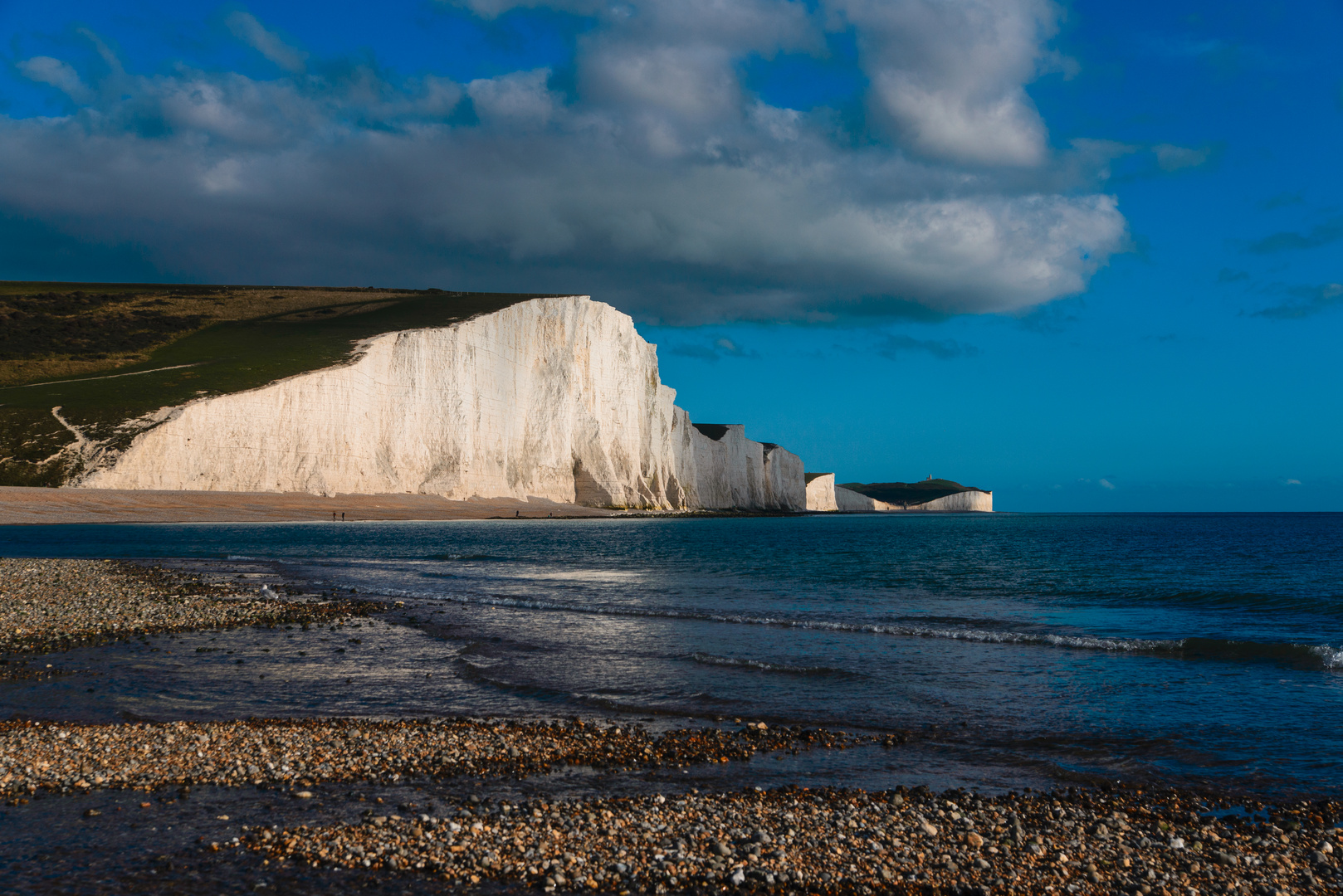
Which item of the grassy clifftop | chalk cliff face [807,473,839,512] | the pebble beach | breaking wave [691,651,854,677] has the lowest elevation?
breaking wave [691,651,854,677]

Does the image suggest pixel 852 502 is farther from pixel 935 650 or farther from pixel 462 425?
pixel 935 650

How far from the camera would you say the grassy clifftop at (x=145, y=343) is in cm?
5809

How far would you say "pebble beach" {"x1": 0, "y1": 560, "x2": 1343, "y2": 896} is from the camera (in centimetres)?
515

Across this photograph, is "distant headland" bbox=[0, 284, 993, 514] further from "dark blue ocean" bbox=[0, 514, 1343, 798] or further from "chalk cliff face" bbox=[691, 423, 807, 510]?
"dark blue ocean" bbox=[0, 514, 1343, 798]

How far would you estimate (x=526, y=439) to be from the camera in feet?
259

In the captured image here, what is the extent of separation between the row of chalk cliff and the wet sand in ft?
4.55

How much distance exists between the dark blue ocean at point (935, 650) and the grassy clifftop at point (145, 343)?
98.6 ft

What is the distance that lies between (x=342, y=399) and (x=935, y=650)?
60.0 metres

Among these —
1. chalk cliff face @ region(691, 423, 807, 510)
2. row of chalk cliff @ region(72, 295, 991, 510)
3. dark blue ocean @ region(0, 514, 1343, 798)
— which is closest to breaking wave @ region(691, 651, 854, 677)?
dark blue ocean @ region(0, 514, 1343, 798)

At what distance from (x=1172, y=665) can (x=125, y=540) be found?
43851 mm

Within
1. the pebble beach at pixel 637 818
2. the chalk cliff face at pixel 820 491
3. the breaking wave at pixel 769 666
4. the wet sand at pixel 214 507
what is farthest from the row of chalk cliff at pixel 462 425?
the chalk cliff face at pixel 820 491

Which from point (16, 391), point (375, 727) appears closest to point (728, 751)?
point (375, 727)

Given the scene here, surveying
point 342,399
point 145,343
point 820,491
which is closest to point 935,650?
point 342,399

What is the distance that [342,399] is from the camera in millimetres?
64562
